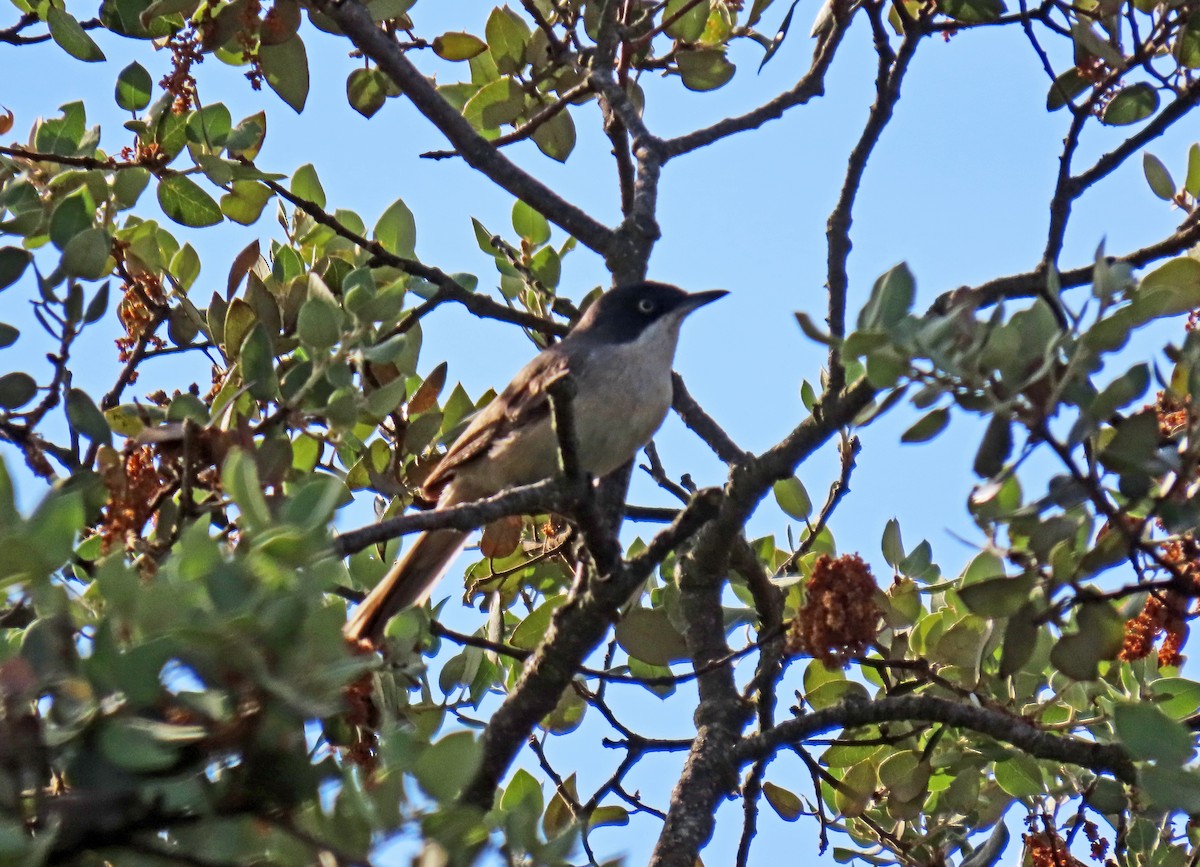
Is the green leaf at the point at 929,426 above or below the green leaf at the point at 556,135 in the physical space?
below

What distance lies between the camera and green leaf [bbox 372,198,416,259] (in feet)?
15.8

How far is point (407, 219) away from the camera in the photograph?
481cm

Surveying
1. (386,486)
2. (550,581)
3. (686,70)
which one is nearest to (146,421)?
(386,486)

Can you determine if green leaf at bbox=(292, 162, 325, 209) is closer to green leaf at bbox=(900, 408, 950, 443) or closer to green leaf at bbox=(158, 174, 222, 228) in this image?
green leaf at bbox=(158, 174, 222, 228)

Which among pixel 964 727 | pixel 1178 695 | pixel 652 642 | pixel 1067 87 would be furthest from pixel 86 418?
pixel 1067 87

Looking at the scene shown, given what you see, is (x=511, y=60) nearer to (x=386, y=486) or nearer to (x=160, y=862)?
(x=386, y=486)

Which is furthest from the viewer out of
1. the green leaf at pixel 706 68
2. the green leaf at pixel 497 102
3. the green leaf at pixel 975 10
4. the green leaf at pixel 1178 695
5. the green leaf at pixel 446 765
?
the green leaf at pixel 706 68

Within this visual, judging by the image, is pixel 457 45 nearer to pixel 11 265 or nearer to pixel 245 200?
pixel 245 200

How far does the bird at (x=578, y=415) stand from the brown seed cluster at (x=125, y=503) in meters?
1.87

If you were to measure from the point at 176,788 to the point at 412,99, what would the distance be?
11.3ft

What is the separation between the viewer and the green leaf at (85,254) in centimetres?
335

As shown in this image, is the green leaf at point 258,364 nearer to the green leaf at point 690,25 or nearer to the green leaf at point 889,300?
the green leaf at point 889,300

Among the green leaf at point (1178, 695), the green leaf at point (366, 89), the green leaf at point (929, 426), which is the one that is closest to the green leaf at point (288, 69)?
the green leaf at point (366, 89)

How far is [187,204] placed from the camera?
4562 mm
